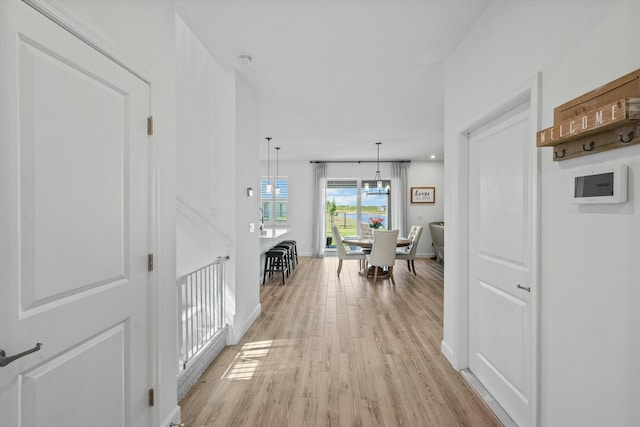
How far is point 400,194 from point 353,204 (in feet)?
4.29

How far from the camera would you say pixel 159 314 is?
1.61 m

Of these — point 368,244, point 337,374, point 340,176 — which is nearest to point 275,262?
point 368,244

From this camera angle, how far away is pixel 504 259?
6.12 feet

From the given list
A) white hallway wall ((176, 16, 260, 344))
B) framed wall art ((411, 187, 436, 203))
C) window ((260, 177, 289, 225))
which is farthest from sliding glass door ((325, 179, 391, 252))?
white hallway wall ((176, 16, 260, 344))

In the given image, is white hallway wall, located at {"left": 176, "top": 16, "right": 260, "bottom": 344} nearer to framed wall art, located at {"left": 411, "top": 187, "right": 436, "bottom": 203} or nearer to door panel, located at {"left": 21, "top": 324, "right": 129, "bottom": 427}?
door panel, located at {"left": 21, "top": 324, "right": 129, "bottom": 427}

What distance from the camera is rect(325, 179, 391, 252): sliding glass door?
8070 millimetres

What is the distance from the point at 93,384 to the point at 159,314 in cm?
44

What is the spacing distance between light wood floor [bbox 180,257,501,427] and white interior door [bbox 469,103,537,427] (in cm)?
26

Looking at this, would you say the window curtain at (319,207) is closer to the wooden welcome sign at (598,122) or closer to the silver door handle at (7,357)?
the wooden welcome sign at (598,122)

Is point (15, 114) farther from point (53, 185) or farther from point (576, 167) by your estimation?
point (576, 167)

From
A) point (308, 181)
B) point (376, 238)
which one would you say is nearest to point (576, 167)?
point (376, 238)

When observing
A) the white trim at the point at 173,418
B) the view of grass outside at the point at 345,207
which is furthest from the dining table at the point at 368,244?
the white trim at the point at 173,418

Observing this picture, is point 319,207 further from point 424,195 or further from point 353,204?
point 424,195

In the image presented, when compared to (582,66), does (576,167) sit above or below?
below
